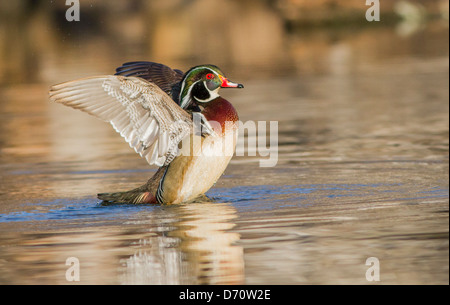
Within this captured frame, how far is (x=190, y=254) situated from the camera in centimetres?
672

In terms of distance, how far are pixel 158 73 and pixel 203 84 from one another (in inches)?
45.9

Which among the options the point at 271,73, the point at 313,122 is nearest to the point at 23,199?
the point at 313,122

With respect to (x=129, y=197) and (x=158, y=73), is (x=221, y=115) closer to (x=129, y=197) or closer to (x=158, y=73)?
(x=129, y=197)

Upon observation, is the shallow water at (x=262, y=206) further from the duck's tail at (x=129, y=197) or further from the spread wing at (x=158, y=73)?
the spread wing at (x=158, y=73)

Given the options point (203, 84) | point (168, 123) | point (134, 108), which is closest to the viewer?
point (134, 108)

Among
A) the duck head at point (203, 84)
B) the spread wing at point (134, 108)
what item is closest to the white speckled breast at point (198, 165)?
the spread wing at point (134, 108)

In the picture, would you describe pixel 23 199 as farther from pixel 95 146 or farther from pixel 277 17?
pixel 277 17

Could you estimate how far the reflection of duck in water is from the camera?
242 inches

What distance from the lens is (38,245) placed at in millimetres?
7270

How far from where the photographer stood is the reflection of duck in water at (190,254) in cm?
614

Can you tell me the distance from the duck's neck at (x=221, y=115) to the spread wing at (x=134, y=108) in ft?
0.77

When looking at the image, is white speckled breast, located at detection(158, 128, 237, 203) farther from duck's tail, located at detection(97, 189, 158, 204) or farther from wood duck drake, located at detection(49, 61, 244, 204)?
duck's tail, located at detection(97, 189, 158, 204)

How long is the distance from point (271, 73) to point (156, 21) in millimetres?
22354

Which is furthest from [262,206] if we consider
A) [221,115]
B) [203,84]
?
[203,84]
